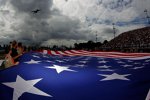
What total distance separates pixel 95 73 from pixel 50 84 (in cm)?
140

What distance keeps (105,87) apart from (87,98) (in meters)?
0.61

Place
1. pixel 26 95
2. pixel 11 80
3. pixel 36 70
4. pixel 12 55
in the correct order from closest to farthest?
pixel 26 95
pixel 11 80
pixel 36 70
pixel 12 55

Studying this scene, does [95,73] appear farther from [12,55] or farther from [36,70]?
[12,55]

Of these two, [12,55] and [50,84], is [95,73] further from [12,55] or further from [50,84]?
[12,55]

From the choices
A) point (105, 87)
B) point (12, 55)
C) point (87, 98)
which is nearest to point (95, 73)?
point (105, 87)

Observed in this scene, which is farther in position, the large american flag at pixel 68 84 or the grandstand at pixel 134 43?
the grandstand at pixel 134 43

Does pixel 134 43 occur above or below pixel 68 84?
above

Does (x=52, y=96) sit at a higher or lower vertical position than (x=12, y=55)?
lower

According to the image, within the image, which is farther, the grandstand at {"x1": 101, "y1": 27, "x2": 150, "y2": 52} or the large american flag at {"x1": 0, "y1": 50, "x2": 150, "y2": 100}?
the grandstand at {"x1": 101, "y1": 27, "x2": 150, "y2": 52}

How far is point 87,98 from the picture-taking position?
5707mm

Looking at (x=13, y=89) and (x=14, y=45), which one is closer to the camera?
(x=13, y=89)

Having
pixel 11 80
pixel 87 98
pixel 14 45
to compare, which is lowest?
pixel 87 98

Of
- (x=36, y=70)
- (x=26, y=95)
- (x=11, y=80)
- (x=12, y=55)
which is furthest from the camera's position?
A: (x=12, y=55)

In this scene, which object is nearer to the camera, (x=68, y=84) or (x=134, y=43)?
(x=68, y=84)
